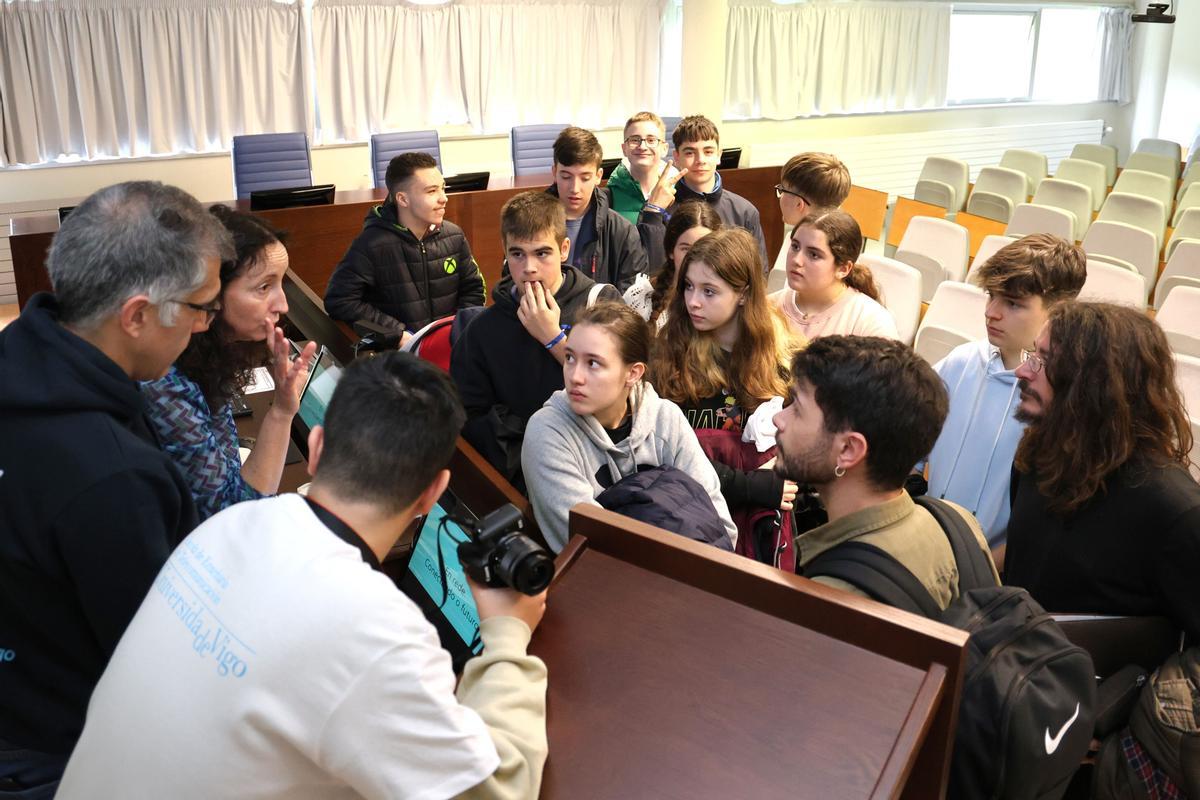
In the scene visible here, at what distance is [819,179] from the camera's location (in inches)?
159

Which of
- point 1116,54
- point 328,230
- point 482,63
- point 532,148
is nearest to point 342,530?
point 328,230

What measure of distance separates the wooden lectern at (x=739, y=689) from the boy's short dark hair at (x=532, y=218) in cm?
187

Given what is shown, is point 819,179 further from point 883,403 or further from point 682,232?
point 883,403

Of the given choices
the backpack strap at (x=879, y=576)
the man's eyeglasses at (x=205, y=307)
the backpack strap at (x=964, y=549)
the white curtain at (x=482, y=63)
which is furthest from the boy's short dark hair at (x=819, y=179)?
the white curtain at (x=482, y=63)

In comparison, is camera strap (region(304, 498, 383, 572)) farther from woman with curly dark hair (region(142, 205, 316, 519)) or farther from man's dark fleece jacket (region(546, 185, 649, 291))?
man's dark fleece jacket (region(546, 185, 649, 291))

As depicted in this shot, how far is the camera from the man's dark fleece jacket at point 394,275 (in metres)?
4.07

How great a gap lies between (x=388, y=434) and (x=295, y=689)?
0.35 meters

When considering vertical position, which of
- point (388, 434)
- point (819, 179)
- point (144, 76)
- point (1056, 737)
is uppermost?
point (144, 76)

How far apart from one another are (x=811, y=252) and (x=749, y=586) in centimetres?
226

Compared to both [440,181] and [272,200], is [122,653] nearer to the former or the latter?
[440,181]

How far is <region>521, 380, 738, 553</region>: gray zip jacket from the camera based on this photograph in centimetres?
213

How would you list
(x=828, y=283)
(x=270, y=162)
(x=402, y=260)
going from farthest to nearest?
(x=270, y=162) < (x=402, y=260) < (x=828, y=283)

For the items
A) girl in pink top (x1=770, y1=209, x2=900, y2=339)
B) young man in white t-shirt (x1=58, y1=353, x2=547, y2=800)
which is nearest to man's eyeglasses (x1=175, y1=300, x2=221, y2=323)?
young man in white t-shirt (x1=58, y1=353, x2=547, y2=800)

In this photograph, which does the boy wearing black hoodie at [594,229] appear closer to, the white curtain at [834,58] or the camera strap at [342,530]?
the camera strap at [342,530]
